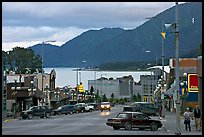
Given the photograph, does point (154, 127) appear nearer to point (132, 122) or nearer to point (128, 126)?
point (132, 122)

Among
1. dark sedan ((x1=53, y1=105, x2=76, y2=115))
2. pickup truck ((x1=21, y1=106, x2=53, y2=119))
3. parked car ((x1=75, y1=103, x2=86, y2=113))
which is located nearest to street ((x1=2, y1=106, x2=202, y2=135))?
pickup truck ((x1=21, y1=106, x2=53, y2=119))

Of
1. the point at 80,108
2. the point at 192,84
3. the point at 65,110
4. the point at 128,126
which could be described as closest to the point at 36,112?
the point at 65,110

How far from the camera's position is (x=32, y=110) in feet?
213

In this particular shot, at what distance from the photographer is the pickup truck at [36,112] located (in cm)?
6475

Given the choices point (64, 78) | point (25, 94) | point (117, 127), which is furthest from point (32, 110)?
point (64, 78)

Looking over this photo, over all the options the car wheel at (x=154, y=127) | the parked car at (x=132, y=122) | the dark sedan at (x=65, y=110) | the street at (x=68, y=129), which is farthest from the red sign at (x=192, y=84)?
the dark sedan at (x=65, y=110)

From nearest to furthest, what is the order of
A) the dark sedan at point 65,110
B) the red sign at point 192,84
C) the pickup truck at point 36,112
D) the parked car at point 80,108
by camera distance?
the red sign at point 192,84, the pickup truck at point 36,112, the dark sedan at point 65,110, the parked car at point 80,108

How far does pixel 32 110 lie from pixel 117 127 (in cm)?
2656

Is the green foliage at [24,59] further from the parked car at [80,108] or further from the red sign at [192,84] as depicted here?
the red sign at [192,84]

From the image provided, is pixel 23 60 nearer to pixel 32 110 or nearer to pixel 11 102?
pixel 11 102

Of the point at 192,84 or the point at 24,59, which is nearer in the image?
the point at 192,84

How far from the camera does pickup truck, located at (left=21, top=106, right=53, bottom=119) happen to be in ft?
Answer: 212

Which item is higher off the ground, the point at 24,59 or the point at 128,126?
the point at 24,59

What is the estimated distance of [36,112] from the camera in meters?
65.4
